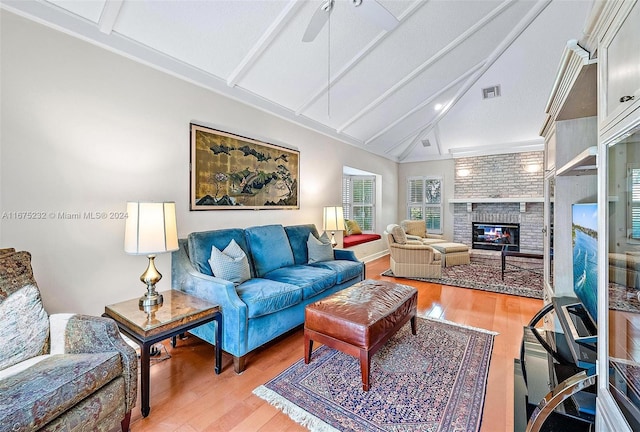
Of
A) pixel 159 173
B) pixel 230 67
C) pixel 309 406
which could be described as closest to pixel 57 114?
pixel 159 173

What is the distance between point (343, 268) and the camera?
10.8ft

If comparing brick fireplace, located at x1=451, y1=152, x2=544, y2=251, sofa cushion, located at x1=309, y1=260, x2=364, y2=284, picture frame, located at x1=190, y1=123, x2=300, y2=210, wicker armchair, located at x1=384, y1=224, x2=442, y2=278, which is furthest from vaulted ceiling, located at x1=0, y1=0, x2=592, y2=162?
wicker armchair, located at x1=384, y1=224, x2=442, y2=278

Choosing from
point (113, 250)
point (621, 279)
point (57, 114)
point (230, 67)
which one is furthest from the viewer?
point (230, 67)

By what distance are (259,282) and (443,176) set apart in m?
6.37

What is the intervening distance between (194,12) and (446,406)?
337 centimetres

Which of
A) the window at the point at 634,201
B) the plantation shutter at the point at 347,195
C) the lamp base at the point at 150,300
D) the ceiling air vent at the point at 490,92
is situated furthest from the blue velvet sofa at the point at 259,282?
the ceiling air vent at the point at 490,92

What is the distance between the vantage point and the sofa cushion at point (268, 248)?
305 cm

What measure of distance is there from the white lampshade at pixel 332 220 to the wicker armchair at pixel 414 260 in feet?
3.81

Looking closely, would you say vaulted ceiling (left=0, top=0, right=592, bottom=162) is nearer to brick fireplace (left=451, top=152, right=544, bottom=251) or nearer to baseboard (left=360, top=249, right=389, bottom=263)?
brick fireplace (left=451, top=152, right=544, bottom=251)

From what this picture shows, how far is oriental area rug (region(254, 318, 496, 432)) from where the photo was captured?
1.60 metres

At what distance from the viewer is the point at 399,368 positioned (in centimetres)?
212

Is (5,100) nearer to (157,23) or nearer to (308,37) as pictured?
(157,23)

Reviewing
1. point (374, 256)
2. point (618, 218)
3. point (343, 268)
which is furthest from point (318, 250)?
point (374, 256)

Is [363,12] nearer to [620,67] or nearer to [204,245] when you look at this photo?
[620,67]
